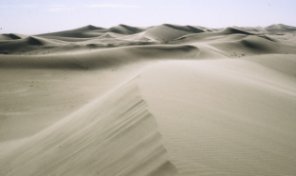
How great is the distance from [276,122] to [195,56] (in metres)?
17.3

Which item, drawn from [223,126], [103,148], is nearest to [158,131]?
[103,148]

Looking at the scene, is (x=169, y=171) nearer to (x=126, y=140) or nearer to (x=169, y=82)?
(x=126, y=140)

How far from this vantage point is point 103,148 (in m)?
4.44

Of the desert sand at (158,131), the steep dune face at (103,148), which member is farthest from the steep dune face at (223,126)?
the steep dune face at (103,148)

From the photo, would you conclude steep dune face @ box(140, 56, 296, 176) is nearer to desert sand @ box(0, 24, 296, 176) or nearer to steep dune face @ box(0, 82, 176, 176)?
desert sand @ box(0, 24, 296, 176)

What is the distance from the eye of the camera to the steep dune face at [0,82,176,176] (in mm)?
3727

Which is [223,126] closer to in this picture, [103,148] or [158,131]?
[158,131]

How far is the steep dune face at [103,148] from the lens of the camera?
3.73 meters

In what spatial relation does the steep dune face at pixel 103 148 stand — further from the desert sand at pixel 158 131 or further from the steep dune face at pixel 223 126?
the steep dune face at pixel 223 126

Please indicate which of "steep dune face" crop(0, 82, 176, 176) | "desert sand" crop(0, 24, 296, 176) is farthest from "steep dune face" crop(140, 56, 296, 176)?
"steep dune face" crop(0, 82, 176, 176)

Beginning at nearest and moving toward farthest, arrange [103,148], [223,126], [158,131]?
[158,131] < [103,148] < [223,126]

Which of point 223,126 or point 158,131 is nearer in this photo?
point 158,131

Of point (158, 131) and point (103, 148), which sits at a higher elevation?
point (158, 131)

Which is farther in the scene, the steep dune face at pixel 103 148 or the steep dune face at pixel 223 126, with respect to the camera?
the steep dune face at pixel 103 148
